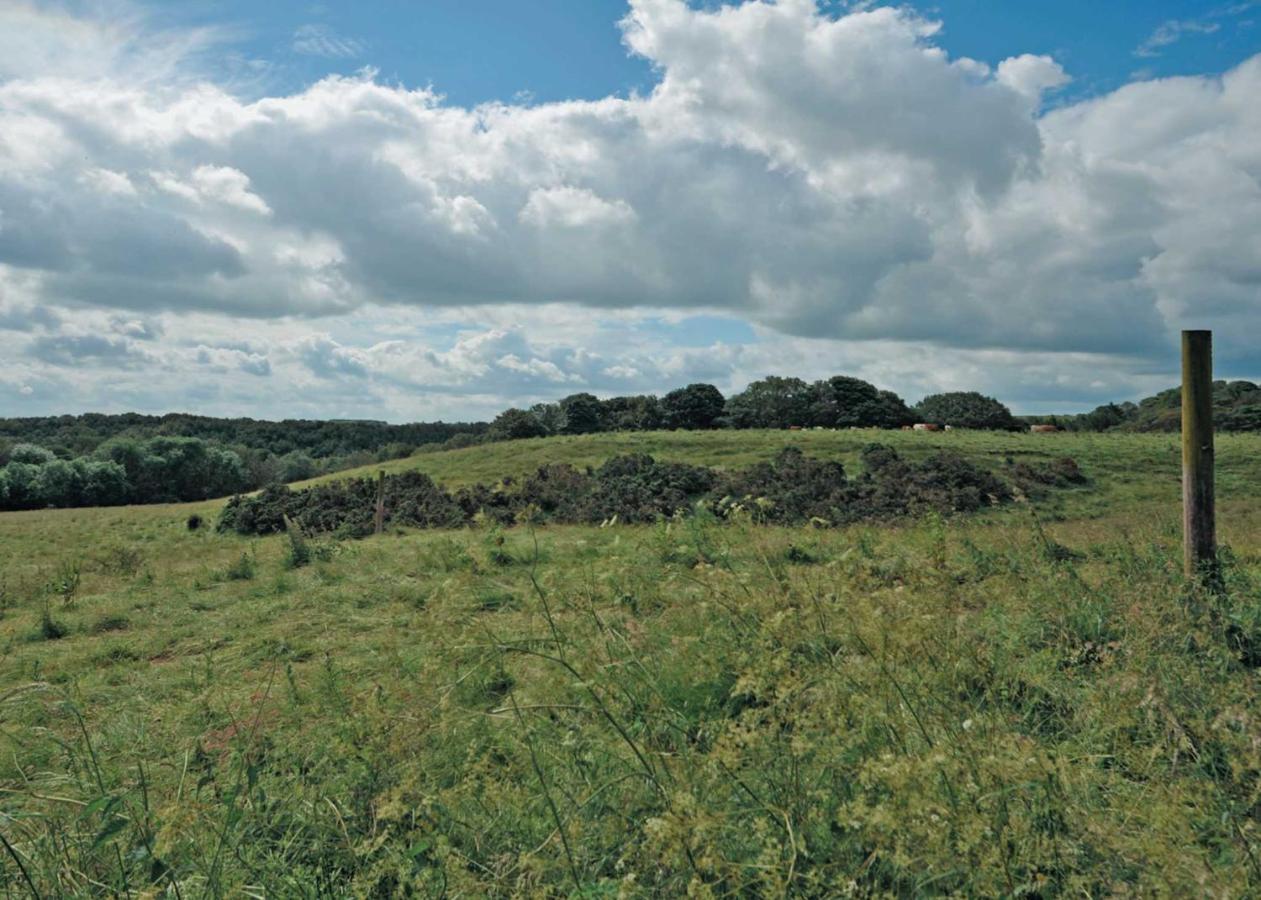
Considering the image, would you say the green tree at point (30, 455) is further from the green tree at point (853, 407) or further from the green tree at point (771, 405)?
the green tree at point (853, 407)

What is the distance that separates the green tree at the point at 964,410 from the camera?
49000 mm

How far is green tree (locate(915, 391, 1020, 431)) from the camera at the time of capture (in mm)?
49000

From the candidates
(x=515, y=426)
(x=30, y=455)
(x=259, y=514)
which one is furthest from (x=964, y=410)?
(x=30, y=455)

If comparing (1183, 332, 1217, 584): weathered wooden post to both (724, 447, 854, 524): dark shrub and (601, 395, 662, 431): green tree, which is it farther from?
(601, 395, 662, 431): green tree

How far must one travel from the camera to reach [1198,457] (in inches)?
247

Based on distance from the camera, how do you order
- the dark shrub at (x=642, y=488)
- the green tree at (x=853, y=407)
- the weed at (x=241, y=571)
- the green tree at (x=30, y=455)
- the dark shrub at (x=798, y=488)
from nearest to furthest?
the weed at (x=241, y=571) → the dark shrub at (x=798, y=488) → the dark shrub at (x=642, y=488) → the green tree at (x=853, y=407) → the green tree at (x=30, y=455)

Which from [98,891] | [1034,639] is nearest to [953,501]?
[1034,639]

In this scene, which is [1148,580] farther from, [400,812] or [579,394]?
[579,394]

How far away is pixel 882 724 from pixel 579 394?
52.5m

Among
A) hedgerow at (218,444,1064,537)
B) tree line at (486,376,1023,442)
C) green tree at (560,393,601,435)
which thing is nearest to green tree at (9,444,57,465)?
tree line at (486,376,1023,442)

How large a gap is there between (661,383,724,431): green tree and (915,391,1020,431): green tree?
1347 centimetres

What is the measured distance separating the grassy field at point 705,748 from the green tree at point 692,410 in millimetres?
44172

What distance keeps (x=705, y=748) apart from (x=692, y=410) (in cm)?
4836

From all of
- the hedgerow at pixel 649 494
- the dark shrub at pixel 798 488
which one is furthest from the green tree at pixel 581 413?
the dark shrub at pixel 798 488
